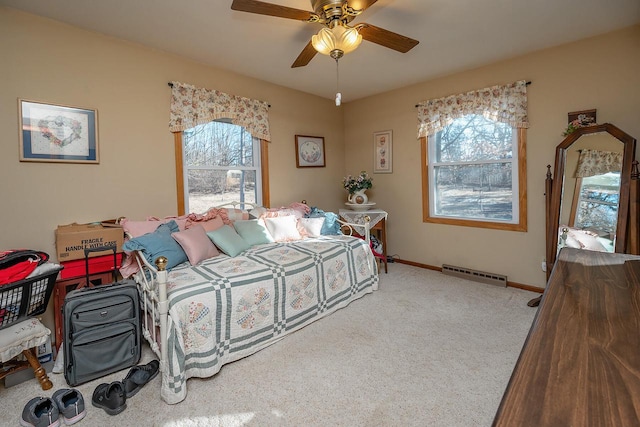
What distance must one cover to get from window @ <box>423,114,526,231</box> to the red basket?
3846 mm

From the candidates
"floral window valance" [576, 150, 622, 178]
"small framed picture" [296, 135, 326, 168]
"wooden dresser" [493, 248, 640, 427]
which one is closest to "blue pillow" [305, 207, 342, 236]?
"small framed picture" [296, 135, 326, 168]

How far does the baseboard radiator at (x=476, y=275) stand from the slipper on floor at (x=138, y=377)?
10.8 feet

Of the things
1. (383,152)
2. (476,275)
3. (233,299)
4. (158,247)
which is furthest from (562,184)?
(158,247)

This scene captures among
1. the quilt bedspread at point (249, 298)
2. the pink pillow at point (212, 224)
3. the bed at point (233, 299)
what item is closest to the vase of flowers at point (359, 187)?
the quilt bedspread at point (249, 298)

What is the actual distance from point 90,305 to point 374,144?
3.81m

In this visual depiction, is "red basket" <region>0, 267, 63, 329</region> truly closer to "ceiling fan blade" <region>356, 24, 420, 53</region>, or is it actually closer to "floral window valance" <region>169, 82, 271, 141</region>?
"floral window valance" <region>169, 82, 271, 141</region>

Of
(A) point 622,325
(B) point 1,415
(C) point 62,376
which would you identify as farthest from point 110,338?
(A) point 622,325

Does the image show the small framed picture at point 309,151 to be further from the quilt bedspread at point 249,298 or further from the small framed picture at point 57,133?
the small framed picture at point 57,133

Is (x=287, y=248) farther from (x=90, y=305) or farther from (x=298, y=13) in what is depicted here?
(x=298, y=13)

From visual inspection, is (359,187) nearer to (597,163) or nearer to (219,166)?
(219,166)

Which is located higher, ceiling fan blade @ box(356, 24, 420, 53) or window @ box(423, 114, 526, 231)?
ceiling fan blade @ box(356, 24, 420, 53)

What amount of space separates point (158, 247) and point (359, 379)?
67.2 inches

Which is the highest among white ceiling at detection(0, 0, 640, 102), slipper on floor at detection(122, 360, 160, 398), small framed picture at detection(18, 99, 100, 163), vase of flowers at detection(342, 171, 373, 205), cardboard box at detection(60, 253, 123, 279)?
white ceiling at detection(0, 0, 640, 102)

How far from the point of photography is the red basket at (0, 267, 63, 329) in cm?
178
